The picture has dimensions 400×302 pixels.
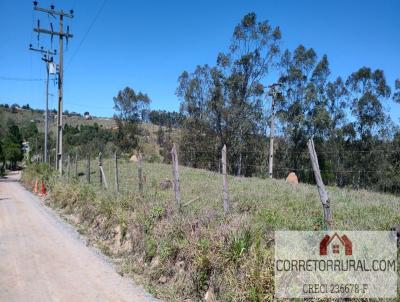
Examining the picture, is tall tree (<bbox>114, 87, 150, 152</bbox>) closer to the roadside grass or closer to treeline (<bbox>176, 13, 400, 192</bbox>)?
treeline (<bbox>176, 13, 400, 192</bbox>)

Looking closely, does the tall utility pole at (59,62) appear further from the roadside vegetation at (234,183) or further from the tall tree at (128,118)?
the tall tree at (128,118)

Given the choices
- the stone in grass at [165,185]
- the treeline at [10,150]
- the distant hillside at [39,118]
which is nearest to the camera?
the stone in grass at [165,185]

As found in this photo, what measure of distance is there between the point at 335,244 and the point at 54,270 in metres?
5.16

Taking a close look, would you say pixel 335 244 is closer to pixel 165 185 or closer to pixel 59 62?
pixel 165 185

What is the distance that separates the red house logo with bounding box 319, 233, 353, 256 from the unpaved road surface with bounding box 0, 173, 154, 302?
2846 mm

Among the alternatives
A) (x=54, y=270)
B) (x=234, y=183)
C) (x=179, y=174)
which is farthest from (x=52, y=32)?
(x=54, y=270)

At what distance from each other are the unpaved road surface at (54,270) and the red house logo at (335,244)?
2.85m

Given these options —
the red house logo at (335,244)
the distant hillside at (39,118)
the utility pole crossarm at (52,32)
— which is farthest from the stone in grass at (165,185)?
the distant hillside at (39,118)

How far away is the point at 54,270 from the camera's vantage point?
302 inches

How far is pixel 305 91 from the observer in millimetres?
46188

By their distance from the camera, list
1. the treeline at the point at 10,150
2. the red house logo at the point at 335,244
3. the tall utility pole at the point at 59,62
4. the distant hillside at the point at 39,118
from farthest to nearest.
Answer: the distant hillside at the point at 39,118 < the treeline at the point at 10,150 < the tall utility pole at the point at 59,62 < the red house logo at the point at 335,244

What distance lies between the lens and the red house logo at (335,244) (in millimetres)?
5906

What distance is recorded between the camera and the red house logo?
591cm

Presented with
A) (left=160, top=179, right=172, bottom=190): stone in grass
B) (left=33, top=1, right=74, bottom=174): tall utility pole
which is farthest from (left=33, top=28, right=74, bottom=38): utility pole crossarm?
(left=160, top=179, right=172, bottom=190): stone in grass
